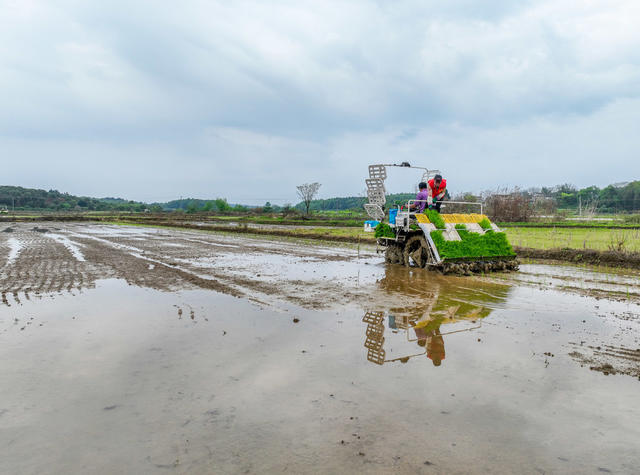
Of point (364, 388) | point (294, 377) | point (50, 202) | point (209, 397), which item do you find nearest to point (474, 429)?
point (364, 388)

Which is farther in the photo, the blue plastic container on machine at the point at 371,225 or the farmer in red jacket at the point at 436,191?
the blue plastic container on machine at the point at 371,225

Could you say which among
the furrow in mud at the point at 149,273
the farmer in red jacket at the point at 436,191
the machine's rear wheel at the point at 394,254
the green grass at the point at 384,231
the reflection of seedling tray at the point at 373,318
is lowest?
the furrow in mud at the point at 149,273

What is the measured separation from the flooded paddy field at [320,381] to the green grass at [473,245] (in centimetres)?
268

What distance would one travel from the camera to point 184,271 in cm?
1285

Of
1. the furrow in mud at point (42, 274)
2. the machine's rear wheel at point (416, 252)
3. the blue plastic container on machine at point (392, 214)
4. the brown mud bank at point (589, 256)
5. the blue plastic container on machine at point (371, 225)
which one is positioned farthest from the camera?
the blue plastic container on machine at point (371, 225)

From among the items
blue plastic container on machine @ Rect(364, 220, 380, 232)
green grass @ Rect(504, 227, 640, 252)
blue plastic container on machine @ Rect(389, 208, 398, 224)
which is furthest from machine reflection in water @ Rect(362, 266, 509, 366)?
green grass @ Rect(504, 227, 640, 252)

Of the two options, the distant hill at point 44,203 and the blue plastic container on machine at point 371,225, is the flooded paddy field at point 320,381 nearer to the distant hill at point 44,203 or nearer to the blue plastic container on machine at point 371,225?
the blue plastic container on machine at point 371,225

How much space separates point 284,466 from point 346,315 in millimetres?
4484

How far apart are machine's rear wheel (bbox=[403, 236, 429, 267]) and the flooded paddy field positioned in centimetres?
392

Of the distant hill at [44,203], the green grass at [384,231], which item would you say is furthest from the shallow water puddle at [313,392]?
the distant hill at [44,203]

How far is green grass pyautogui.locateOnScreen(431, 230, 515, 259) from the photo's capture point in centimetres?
1213

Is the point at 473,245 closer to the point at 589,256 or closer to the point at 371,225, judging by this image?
the point at 371,225

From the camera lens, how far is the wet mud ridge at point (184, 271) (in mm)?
9820

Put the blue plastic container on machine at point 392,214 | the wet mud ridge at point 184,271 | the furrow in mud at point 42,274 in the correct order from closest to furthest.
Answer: the wet mud ridge at point 184,271, the furrow in mud at point 42,274, the blue plastic container on machine at point 392,214
